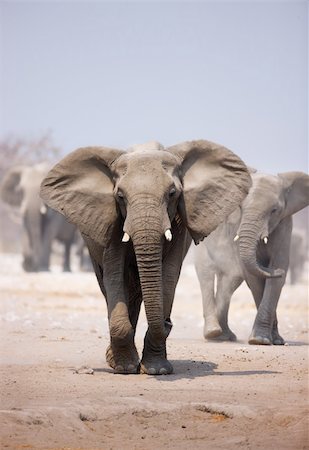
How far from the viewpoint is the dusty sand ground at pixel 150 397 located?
21.8ft

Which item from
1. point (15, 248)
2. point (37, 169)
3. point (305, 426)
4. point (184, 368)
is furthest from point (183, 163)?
point (15, 248)

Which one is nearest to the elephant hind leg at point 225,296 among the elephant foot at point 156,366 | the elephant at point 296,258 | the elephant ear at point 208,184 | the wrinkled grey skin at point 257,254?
the wrinkled grey skin at point 257,254

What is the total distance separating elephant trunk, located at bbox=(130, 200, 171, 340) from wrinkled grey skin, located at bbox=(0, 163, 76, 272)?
1716 centimetres

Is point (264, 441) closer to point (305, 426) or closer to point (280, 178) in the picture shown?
point (305, 426)

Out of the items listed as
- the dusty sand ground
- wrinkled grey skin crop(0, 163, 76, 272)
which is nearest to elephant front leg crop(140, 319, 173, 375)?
the dusty sand ground

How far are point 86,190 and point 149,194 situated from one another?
2.82ft

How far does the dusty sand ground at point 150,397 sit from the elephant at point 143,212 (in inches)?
14.1

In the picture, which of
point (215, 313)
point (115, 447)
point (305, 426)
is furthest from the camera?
point (215, 313)

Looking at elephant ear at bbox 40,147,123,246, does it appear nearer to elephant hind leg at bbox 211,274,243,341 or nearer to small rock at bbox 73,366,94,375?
small rock at bbox 73,366,94,375

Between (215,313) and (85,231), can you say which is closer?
(85,231)

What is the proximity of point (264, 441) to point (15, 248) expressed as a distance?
46338 mm

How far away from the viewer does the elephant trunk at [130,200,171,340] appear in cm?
808

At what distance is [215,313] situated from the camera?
41.2 feet

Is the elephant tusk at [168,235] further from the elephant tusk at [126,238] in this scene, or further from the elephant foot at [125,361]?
the elephant foot at [125,361]
